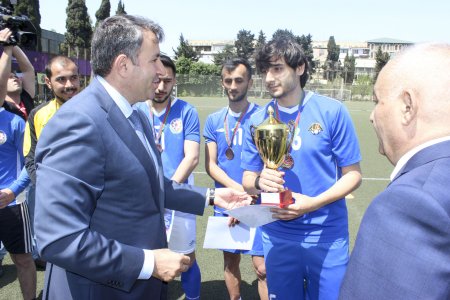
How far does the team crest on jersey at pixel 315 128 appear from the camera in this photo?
2725 millimetres

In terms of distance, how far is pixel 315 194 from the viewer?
274cm

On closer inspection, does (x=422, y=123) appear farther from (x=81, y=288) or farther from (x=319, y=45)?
(x=319, y=45)

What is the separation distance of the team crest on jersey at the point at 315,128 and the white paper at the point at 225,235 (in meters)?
1.07

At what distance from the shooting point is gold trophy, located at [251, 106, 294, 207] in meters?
2.43

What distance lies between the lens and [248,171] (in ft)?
9.98

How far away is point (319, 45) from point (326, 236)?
144 m

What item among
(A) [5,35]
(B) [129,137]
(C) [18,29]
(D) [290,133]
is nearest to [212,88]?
(C) [18,29]

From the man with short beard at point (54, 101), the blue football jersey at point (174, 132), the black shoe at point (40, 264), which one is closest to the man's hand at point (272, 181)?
the blue football jersey at point (174, 132)

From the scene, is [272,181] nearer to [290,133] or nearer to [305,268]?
[290,133]

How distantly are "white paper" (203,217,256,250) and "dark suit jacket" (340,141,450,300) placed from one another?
2.13 meters

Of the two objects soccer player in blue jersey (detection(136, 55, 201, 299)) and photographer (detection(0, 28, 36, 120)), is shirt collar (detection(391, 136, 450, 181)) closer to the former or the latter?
soccer player in blue jersey (detection(136, 55, 201, 299))

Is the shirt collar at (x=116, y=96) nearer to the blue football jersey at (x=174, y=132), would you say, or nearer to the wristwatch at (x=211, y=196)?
the wristwatch at (x=211, y=196)

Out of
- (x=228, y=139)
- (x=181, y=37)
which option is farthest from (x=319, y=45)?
(x=228, y=139)

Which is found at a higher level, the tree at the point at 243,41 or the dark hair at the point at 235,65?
the tree at the point at 243,41
